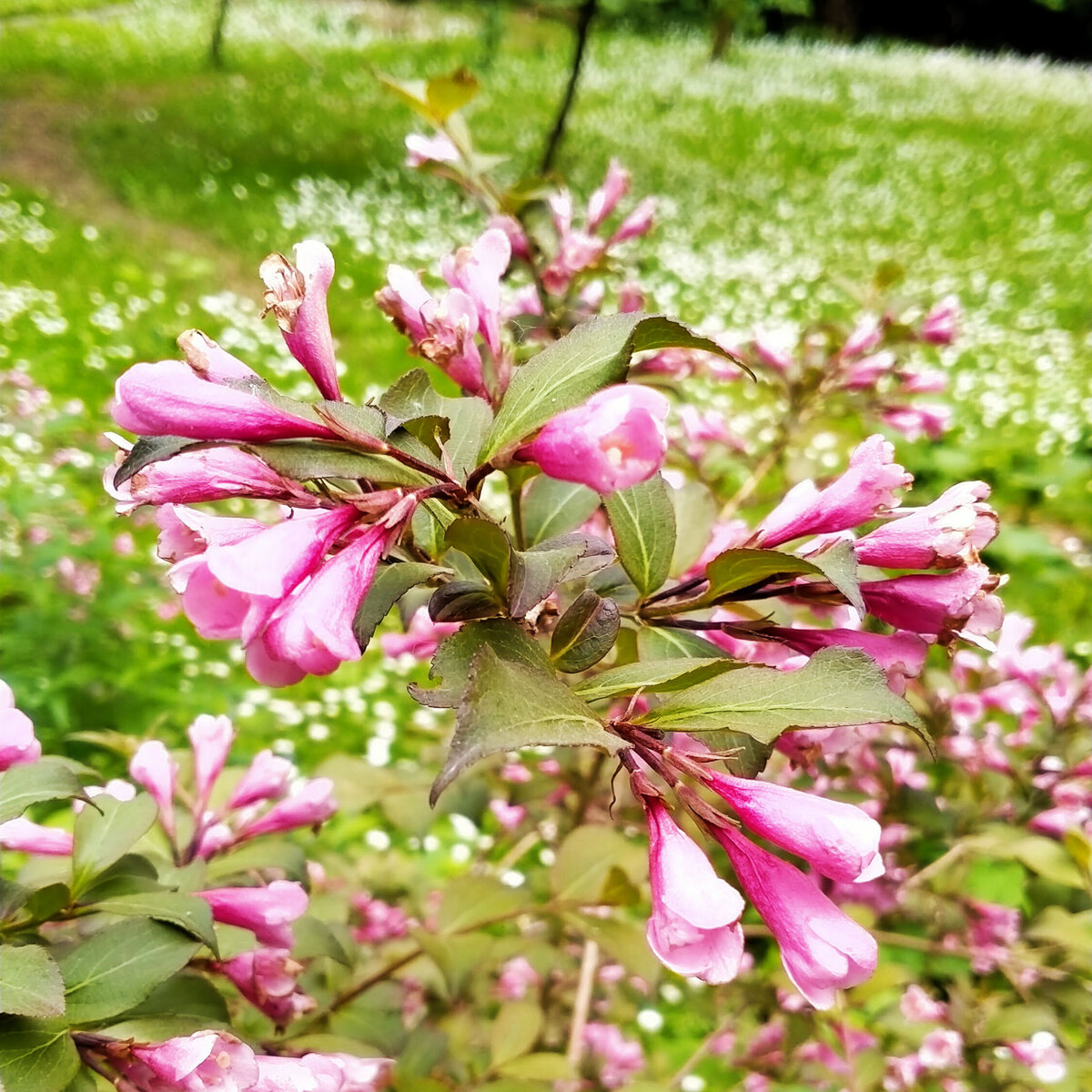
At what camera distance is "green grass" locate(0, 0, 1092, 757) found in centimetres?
196

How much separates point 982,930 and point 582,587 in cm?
94

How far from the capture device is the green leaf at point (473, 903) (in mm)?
935

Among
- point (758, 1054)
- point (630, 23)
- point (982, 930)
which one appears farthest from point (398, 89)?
point (630, 23)

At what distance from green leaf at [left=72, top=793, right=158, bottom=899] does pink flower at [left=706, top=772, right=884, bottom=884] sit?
379 millimetres

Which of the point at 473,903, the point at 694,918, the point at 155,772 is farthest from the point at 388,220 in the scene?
the point at 694,918

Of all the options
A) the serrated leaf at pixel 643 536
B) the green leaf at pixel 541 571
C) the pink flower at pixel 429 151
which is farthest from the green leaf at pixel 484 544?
the pink flower at pixel 429 151

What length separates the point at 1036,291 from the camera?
5027mm

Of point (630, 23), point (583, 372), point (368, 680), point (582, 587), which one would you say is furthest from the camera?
point (630, 23)

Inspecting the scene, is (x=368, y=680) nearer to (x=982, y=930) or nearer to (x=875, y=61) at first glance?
(x=982, y=930)

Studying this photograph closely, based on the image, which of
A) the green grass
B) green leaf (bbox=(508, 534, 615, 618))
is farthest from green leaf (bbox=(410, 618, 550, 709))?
the green grass

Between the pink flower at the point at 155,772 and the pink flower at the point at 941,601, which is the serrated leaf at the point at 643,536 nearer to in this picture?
the pink flower at the point at 941,601

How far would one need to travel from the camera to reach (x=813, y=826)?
0.42m

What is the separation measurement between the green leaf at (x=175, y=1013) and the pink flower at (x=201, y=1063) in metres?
0.03

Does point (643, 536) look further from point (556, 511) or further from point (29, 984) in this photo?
point (29, 984)
